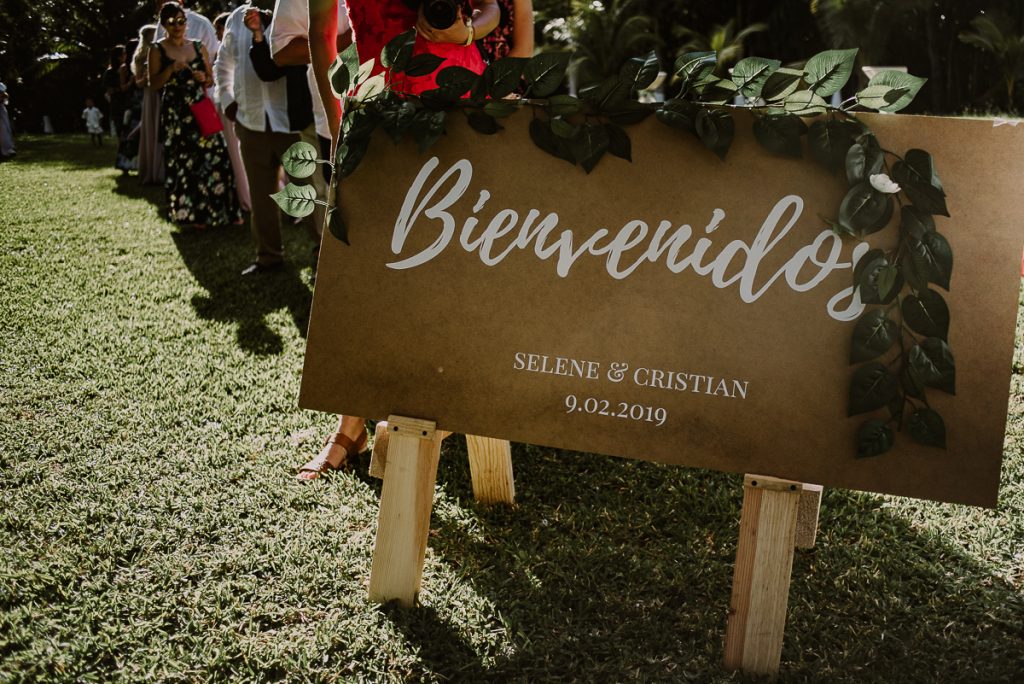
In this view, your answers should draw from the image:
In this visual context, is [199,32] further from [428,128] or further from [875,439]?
[875,439]

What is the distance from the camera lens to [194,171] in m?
5.63

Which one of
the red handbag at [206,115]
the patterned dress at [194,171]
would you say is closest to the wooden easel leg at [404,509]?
the red handbag at [206,115]

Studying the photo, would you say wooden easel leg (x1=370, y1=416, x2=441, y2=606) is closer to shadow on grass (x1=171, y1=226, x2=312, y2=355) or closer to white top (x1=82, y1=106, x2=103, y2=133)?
shadow on grass (x1=171, y1=226, x2=312, y2=355)

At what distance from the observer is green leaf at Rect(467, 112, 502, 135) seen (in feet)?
4.72

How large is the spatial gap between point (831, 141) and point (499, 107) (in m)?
0.59

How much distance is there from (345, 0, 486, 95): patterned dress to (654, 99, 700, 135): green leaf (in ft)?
2.02

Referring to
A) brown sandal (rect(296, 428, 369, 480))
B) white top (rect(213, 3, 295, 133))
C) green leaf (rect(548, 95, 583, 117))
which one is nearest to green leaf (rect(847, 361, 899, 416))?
green leaf (rect(548, 95, 583, 117))

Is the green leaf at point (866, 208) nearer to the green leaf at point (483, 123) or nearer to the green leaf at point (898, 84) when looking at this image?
the green leaf at point (898, 84)

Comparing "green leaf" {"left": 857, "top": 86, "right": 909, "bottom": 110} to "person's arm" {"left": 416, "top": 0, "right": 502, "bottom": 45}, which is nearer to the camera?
"green leaf" {"left": 857, "top": 86, "right": 909, "bottom": 110}

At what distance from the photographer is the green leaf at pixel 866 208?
1.29m

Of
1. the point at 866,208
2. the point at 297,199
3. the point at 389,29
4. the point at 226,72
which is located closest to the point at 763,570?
the point at 866,208

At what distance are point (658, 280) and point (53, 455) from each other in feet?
6.62

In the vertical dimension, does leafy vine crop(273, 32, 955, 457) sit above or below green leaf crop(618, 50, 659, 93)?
below

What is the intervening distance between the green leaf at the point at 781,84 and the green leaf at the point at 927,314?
0.41 metres
